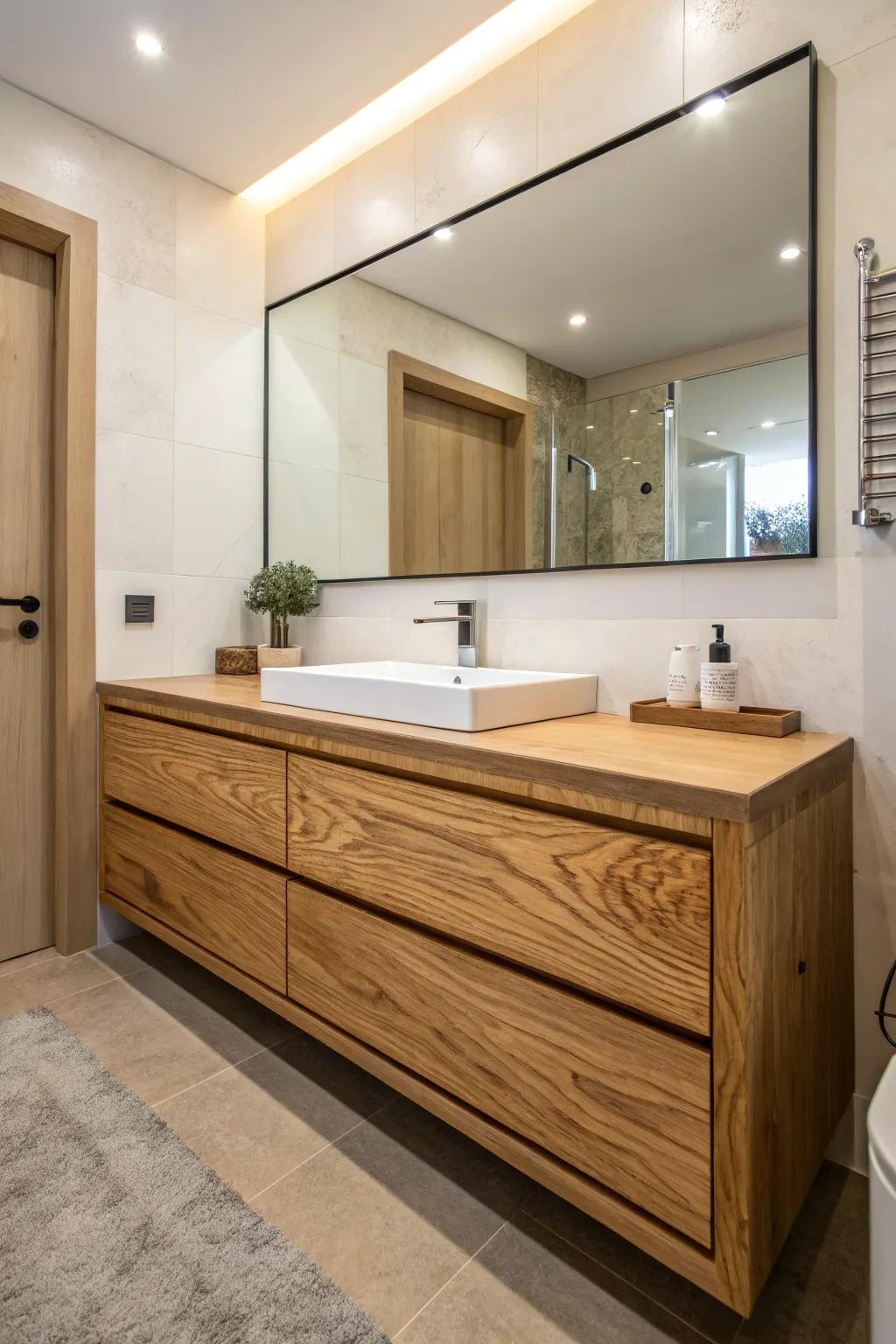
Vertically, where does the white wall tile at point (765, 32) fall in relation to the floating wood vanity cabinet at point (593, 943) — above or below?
above

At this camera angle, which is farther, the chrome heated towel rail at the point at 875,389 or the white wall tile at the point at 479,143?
the white wall tile at the point at 479,143

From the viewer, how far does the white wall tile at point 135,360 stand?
216 cm

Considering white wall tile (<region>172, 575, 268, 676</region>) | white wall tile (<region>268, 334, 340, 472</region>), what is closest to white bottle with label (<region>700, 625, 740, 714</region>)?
white wall tile (<region>268, 334, 340, 472</region>)

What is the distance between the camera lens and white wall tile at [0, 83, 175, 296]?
6.47ft

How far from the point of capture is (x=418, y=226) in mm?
2059

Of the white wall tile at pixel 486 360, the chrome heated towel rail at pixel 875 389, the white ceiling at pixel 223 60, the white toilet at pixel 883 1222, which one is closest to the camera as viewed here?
the white toilet at pixel 883 1222

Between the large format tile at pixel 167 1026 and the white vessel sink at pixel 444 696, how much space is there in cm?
81

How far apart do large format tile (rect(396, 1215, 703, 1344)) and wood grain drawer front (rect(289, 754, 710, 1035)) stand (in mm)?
465

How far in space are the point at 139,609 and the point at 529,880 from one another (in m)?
1.64

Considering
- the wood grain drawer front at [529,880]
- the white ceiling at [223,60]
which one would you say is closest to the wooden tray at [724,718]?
the wood grain drawer front at [529,880]

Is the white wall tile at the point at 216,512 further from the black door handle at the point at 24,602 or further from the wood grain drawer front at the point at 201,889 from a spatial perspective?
the wood grain drawer front at the point at 201,889

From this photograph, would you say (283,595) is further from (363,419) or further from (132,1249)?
(132,1249)

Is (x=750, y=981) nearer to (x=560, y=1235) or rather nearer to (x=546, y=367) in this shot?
(x=560, y=1235)

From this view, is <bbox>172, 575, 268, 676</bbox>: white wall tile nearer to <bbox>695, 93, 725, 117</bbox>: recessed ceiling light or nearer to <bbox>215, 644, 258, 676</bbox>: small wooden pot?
<bbox>215, 644, 258, 676</bbox>: small wooden pot
